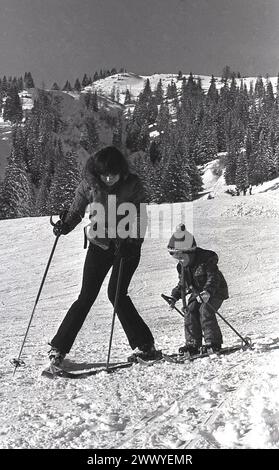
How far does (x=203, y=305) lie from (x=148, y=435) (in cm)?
Answer: 256

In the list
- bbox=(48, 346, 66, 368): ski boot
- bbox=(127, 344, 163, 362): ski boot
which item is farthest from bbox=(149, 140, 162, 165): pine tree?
bbox=(48, 346, 66, 368): ski boot

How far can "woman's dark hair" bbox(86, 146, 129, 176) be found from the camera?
438cm

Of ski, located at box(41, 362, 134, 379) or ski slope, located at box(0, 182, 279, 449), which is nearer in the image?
ski slope, located at box(0, 182, 279, 449)

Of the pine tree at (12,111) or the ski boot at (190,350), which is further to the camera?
the pine tree at (12,111)

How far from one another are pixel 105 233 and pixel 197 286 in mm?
1340

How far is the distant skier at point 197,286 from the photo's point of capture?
515 centimetres

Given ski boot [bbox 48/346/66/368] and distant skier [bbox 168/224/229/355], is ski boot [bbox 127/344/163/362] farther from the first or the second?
ski boot [bbox 48/346/66/368]

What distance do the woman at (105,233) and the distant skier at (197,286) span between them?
28.8 inches

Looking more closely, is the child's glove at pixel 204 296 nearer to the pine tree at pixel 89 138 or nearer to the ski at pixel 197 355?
the ski at pixel 197 355

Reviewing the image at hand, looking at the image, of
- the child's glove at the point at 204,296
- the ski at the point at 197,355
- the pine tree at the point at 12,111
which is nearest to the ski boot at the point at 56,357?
the ski at the point at 197,355

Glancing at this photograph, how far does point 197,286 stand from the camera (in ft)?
17.3

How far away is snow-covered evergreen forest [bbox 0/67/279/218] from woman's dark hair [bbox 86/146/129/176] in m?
35.0

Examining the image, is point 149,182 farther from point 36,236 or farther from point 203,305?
point 203,305

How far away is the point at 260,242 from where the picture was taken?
13766 mm
